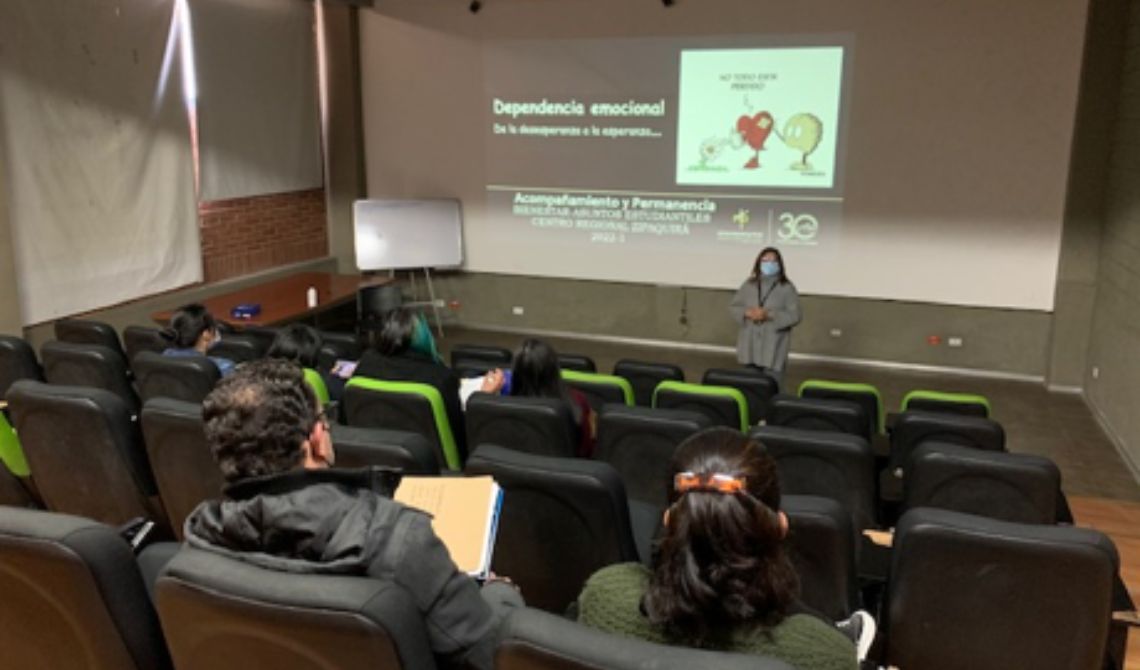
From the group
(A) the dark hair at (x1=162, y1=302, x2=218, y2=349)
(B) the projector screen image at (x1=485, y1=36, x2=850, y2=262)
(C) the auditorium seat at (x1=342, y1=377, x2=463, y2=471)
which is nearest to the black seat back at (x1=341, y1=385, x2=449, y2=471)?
(C) the auditorium seat at (x1=342, y1=377, x2=463, y2=471)

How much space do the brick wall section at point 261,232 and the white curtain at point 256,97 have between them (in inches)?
4.9

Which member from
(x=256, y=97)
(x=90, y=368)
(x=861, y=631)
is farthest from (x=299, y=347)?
(x=256, y=97)

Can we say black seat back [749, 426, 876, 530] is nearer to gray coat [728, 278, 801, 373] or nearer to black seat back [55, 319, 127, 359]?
gray coat [728, 278, 801, 373]

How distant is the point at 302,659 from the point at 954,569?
1.52m

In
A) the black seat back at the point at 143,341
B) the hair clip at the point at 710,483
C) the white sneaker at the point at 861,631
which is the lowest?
the black seat back at the point at 143,341

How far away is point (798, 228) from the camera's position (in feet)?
25.9

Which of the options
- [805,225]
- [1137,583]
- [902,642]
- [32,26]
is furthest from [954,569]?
[32,26]

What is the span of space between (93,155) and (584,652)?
22.3 ft

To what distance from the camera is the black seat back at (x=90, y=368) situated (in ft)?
13.9

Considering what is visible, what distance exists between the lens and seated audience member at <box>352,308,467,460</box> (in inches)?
150

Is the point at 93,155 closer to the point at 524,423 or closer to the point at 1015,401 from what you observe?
the point at 524,423

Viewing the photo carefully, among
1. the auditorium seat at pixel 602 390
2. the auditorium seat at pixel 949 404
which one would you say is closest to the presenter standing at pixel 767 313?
→ the auditorium seat at pixel 949 404

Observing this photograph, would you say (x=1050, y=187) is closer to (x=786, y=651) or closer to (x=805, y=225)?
(x=805, y=225)

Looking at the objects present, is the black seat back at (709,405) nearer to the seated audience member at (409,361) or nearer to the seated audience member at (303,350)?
the seated audience member at (409,361)
